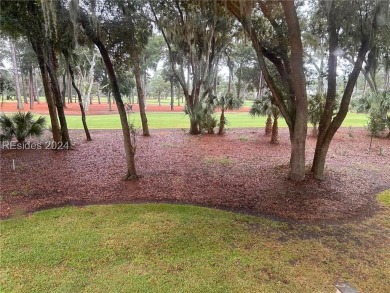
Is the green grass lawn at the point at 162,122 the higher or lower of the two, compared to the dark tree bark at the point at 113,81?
lower

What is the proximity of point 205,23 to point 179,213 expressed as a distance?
425 inches

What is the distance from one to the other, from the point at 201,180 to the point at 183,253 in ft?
11.6

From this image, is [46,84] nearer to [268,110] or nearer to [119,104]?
[119,104]

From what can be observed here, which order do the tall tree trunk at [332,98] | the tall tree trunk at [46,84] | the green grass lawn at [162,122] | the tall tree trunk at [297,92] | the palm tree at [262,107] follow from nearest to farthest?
the tall tree trunk at [297,92], the tall tree trunk at [332,98], the tall tree trunk at [46,84], the palm tree at [262,107], the green grass lawn at [162,122]

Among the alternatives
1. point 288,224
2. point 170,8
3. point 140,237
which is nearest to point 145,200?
point 140,237

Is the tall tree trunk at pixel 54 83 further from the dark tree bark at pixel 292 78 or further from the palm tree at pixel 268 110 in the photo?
the palm tree at pixel 268 110

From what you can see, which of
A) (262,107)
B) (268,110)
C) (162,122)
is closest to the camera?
(268,110)

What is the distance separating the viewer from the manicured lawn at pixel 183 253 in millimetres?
3109

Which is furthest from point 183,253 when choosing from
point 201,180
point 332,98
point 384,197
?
point 332,98

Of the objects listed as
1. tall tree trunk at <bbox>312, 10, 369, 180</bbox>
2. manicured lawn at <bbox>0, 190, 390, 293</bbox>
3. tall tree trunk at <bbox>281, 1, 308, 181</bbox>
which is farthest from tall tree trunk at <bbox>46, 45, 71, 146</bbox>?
tall tree trunk at <bbox>312, 10, 369, 180</bbox>

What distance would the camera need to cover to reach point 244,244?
397 cm

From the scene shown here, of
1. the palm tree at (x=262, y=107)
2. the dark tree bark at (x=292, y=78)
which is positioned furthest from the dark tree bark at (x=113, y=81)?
the palm tree at (x=262, y=107)

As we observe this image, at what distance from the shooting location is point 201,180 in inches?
283

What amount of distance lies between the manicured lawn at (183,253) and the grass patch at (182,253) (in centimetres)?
1
